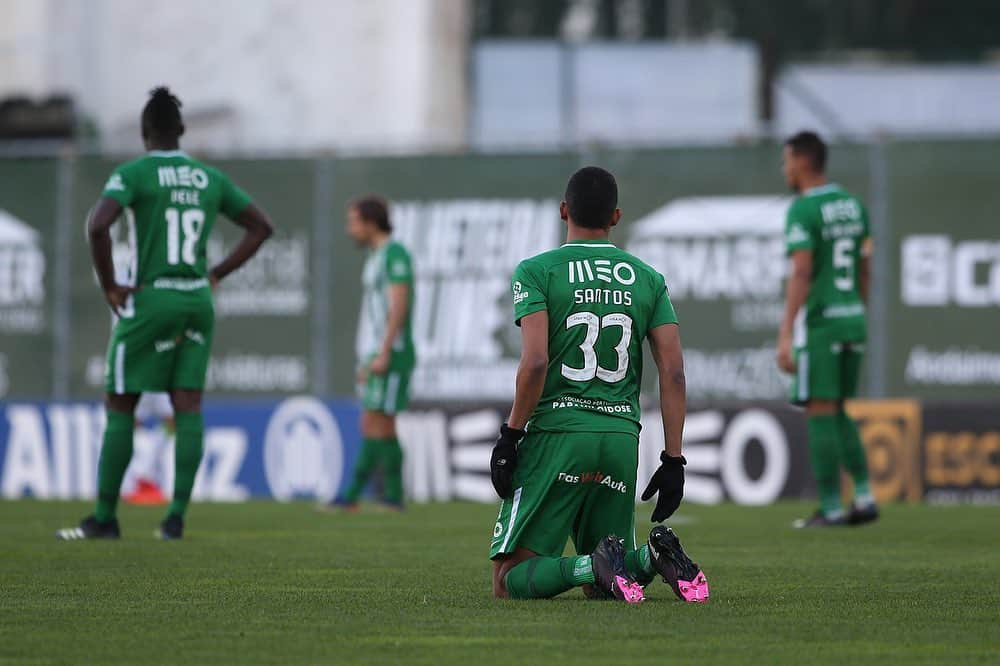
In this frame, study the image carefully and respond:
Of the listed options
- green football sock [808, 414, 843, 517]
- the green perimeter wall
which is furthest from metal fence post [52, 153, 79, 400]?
green football sock [808, 414, 843, 517]

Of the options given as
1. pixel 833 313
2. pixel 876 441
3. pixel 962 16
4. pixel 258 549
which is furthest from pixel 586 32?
pixel 258 549

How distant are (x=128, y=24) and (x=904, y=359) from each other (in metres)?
11.6

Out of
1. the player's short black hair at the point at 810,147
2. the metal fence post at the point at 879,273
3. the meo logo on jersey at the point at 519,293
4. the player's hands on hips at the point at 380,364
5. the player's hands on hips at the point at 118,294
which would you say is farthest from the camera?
the metal fence post at the point at 879,273

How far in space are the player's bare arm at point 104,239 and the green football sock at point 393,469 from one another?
4.47 meters

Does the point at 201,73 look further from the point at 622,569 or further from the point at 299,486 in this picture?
the point at 622,569

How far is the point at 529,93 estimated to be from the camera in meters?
24.5

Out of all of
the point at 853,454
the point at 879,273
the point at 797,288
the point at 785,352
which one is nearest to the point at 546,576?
the point at 785,352

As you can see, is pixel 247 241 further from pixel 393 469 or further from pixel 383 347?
pixel 393 469

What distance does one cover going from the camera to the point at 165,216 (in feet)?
31.6

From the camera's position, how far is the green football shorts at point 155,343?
31.4 feet

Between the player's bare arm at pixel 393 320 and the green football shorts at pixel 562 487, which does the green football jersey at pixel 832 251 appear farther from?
the green football shorts at pixel 562 487

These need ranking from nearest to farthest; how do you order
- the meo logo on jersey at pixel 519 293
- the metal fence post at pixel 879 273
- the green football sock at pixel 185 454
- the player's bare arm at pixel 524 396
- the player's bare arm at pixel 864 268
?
the player's bare arm at pixel 524 396 → the meo logo on jersey at pixel 519 293 → the green football sock at pixel 185 454 → the player's bare arm at pixel 864 268 → the metal fence post at pixel 879 273

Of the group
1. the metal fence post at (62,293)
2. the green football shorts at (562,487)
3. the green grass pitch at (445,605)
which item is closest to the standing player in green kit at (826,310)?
the green grass pitch at (445,605)

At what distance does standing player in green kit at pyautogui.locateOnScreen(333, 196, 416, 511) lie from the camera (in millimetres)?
13461
